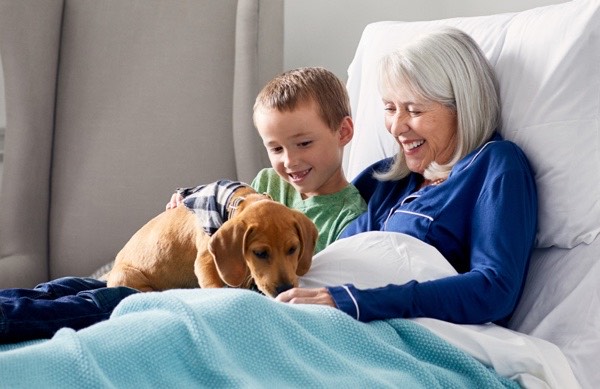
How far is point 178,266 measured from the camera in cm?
190

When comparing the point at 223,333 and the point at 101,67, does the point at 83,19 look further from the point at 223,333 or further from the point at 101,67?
the point at 223,333

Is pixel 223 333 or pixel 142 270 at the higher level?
pixel 223 333

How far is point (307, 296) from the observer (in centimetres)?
154

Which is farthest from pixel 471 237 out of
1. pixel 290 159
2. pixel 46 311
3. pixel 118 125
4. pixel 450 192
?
pixel 118 125

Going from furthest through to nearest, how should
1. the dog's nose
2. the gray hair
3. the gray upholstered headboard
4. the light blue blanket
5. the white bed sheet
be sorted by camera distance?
1. the gray upholstered headboard
2. the gray hair
3. the dog's nose
4. the white bed sheet
5. the light blue blanket

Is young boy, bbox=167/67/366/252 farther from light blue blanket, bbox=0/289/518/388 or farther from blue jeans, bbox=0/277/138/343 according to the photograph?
Answer: light blue blanket, bbox=0/289/518/388

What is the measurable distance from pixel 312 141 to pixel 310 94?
9cm

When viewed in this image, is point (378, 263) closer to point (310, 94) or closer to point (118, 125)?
point (310, 94)

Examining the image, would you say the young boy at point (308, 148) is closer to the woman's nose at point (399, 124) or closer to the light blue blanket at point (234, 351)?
the woman's nose at point (399, 124)

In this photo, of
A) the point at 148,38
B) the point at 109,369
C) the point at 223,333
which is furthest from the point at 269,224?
the point at 148,38

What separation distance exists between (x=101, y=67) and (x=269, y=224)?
1216 mm

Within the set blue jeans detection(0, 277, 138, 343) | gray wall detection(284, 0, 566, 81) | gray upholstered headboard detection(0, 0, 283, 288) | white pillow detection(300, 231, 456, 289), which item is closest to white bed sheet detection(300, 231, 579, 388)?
white pillow detection(300, 231, 456, 289)

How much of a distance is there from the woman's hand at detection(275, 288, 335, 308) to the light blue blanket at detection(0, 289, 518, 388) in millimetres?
78

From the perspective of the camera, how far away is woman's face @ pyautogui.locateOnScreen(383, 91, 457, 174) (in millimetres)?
1821
